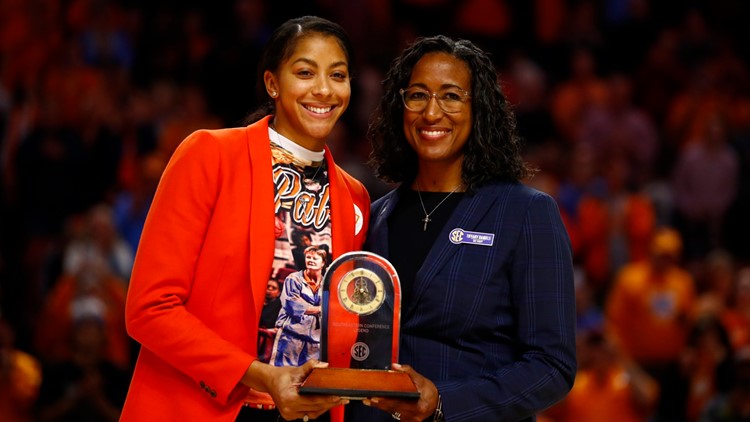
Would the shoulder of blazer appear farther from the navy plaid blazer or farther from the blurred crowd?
the blurred crowd

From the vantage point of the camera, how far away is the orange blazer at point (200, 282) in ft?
10.3

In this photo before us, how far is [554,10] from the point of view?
11562 millimetres

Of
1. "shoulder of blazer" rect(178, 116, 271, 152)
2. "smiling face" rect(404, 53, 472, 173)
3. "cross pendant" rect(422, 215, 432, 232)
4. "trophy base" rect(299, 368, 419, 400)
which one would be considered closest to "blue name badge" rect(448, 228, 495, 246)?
"cross pendant" rect(422, 215, 432, 232)

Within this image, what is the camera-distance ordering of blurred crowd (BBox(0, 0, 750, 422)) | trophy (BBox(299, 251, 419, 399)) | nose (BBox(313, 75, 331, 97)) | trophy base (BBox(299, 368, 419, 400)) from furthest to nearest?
blurred crowd (BBox(0, 0, 750, 422)) < nose (BBox(313, 75, 331, 97)) < trophy (BBox(299, 251, 419, 399)) < trophy base (BBox(299, 368, 419, 400))

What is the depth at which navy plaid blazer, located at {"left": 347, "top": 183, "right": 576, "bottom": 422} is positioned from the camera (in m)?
3.22

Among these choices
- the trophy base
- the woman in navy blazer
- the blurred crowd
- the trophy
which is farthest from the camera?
the blurred crowd

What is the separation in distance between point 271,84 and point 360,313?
30.5 inches

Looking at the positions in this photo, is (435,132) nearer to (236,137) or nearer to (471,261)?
(471,261)

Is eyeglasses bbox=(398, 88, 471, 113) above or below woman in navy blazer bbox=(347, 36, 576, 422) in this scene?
above

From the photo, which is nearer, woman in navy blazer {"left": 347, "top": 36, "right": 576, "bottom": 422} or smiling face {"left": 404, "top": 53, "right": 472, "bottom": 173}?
woman in navy blazer {"left": 347, "top": 36, "right": 576, "bottom": 422}

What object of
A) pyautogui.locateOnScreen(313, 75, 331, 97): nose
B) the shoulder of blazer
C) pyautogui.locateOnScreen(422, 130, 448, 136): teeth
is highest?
pyautogui.locateOnScreen(313, 75, 331, 97): nose

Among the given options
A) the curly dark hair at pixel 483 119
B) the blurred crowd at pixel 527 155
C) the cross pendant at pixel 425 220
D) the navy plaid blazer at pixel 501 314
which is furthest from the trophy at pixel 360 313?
the blurred crowd at pixel 527 155

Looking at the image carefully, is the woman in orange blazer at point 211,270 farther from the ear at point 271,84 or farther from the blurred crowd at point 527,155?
the blurred crowd at point 527,155

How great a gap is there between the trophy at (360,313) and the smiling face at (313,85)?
47 centimetres
